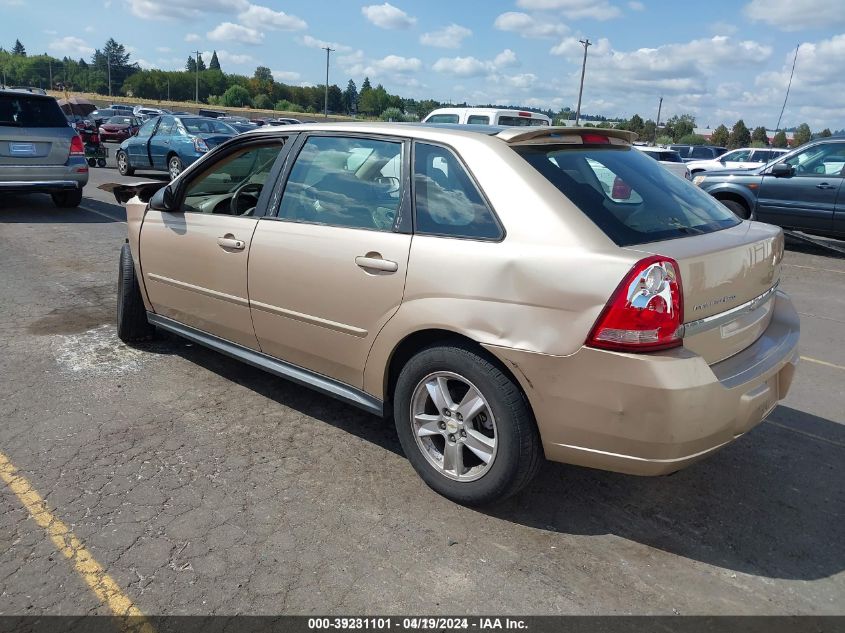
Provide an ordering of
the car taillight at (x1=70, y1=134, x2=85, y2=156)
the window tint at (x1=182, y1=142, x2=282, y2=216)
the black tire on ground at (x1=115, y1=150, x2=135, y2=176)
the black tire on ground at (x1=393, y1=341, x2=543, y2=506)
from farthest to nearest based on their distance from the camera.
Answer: the black tire on ground at (x1=115, y1=150, x2=135, y2=176)
the car taillight at (x1=70, y1=134, x2=85, y2=156)
the window tint at (x1=182, y1=142, x2=282, y2=216)
the black tire on ground at (x1=393, y1=341, x2=543, y2=506)

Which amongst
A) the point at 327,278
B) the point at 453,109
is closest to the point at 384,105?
the point at 453,109

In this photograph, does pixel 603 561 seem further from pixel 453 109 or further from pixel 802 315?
pixel 453 109

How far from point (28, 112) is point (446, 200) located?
9735 millimetres

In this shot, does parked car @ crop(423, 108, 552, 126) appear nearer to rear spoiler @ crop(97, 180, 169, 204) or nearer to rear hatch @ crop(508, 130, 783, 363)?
rear spoiler @ crop(97, 180, 169, 204)

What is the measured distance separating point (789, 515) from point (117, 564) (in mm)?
2941

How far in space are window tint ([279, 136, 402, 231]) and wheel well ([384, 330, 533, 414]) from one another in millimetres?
555

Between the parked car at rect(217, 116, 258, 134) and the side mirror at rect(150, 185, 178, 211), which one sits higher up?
the parked car at rect(217, 116, 258, 134)

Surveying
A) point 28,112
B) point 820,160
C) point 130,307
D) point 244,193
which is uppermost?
point 820,160

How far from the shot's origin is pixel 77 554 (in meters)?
2.67

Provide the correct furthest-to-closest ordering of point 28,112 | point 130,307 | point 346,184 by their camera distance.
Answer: point 28,112 → point 130,307 → point 346,184

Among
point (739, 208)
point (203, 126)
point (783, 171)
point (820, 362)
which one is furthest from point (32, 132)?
point (783, 171)

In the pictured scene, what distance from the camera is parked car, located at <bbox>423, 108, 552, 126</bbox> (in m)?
12.5

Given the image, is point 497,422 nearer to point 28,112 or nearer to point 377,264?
point 377,264

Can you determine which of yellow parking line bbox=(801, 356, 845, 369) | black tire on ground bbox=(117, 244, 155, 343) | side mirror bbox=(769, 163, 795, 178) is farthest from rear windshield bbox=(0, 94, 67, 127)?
side mirror bbox=(769, 163, 795, 178)
